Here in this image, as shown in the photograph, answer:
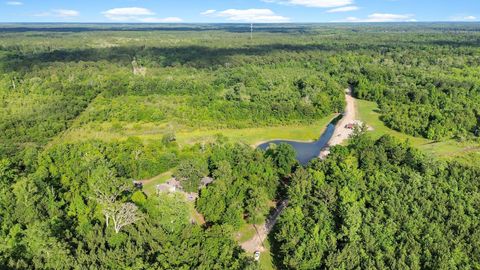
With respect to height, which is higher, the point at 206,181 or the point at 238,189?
the point at 238,189

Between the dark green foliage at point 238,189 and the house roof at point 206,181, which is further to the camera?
the house roof at point 206,181

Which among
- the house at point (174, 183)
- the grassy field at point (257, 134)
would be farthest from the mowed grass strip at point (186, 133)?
the house at point (174, 183)

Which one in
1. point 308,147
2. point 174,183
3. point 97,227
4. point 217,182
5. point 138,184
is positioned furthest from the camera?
point 308,147

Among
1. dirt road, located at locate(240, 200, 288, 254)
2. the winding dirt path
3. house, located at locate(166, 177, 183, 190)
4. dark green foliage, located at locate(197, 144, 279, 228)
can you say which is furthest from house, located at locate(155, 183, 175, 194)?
the winding dirt path

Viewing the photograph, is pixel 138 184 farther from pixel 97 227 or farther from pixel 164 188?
pixel 97 227

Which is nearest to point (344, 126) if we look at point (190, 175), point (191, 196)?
point (190, 175)

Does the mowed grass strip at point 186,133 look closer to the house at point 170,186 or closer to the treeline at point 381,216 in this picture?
the house at point 170,186

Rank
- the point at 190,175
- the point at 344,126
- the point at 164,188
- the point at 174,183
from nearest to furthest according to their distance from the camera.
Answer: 1. the point at 190,175
2. the point at 164,188
3. the point at 174,183
4. the point at 344,126

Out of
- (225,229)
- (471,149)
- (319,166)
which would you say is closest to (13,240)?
(225,229)
